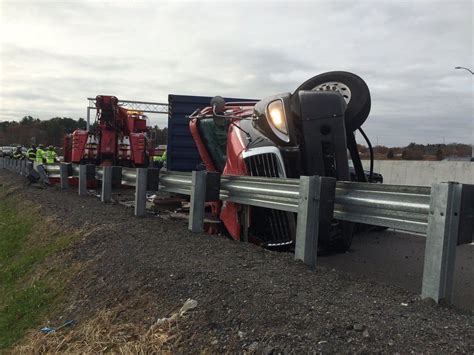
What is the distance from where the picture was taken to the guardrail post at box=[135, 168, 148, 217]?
7.35 meters

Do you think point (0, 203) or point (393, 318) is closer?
point (393, 318)

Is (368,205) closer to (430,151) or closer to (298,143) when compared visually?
(298,143)

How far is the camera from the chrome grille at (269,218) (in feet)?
16.8

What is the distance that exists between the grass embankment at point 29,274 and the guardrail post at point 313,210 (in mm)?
2309

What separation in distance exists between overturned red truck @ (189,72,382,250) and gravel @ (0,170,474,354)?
1.39ft

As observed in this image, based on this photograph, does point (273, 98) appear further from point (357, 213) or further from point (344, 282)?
point (344, 282)

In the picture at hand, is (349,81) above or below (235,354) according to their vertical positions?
above

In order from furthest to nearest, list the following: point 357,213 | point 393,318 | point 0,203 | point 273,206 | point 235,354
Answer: point 0,203, point 273,206, point 357,213, point 393,318, point 235,354

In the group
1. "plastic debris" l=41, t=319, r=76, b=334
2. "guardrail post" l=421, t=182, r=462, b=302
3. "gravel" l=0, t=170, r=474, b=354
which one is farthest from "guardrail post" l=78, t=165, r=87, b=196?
"guardrail post" l=421, t=182, r=462, b=302

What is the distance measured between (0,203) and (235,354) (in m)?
12.5

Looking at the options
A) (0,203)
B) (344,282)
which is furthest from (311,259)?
(0,203)

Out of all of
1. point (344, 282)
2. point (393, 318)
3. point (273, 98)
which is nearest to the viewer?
point (393, 318)

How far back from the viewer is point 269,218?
212 inches

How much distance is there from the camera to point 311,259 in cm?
425
